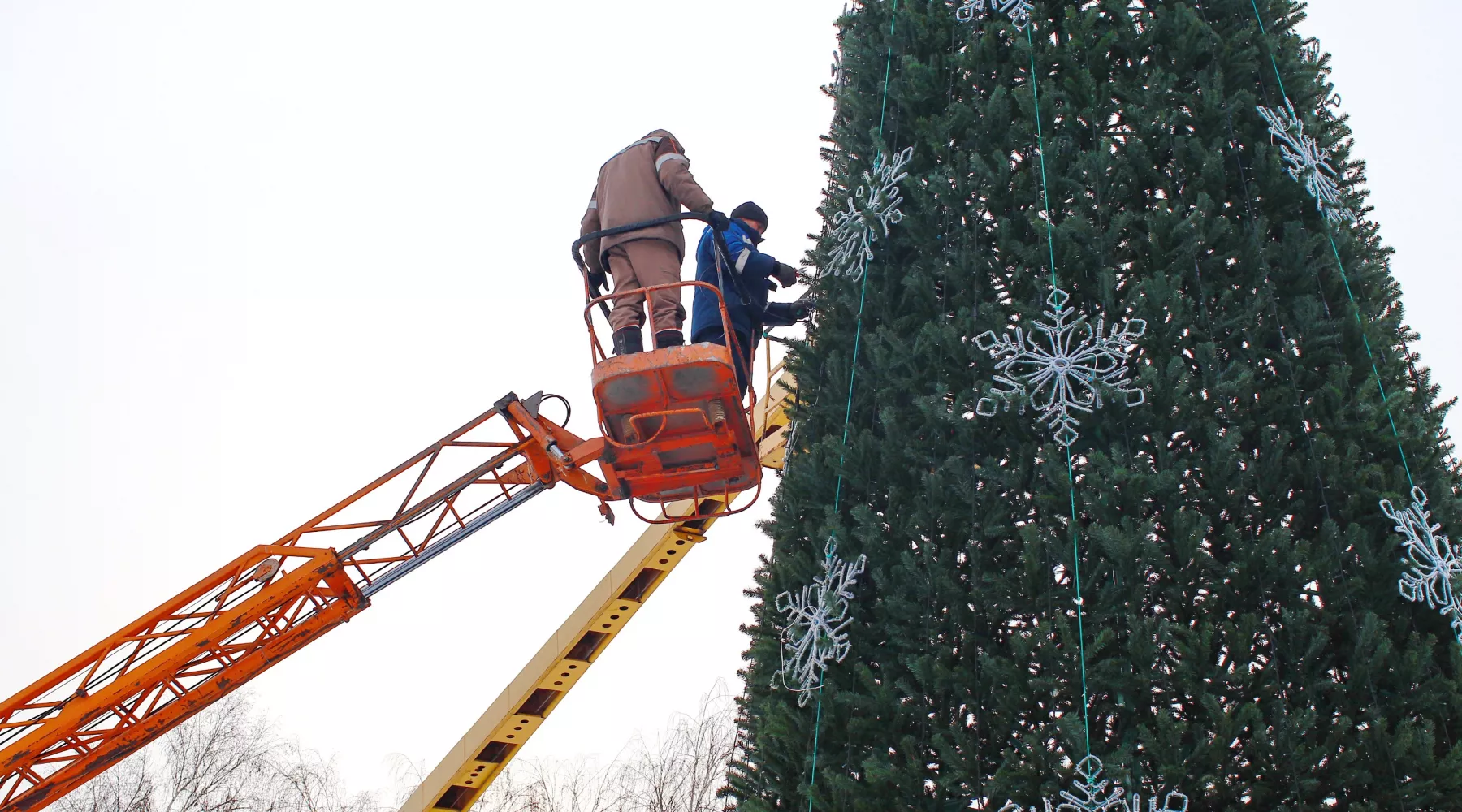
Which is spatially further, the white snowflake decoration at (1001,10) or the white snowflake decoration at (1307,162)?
the white snowflake decoration at (1001,10)

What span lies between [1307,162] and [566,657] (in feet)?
27.9

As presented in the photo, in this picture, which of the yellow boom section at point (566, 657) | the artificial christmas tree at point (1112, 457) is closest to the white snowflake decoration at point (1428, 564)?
the artificial christmas tree at point (1112, 457)

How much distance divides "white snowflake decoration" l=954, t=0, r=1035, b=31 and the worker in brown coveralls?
1.63m

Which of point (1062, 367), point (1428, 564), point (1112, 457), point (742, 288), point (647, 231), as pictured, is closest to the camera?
point (1428, 564)

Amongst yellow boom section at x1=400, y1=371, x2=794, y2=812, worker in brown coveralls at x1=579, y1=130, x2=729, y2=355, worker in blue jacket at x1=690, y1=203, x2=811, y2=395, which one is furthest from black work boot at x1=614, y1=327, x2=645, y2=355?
yellow boom section at x1=400, y1=371, x2=794, y2=812

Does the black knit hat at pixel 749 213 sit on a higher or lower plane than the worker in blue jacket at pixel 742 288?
higher

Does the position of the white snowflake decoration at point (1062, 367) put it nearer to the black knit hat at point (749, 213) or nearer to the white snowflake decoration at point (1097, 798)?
the white snowflake decoration at point (1097, 798)

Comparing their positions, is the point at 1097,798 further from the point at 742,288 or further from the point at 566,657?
the point at 566,657

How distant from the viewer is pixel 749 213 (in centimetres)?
729

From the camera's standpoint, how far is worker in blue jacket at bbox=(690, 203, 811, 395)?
6992 millimetres

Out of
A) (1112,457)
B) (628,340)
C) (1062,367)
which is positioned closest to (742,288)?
(628,340)

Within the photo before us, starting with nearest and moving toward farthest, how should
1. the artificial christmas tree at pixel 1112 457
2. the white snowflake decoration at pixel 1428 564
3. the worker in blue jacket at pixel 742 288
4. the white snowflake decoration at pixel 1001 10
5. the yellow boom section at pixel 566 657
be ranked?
the artificial christmas tree at pixel 1112 457, the white snowflake decoration at pixel 1428 564, the white snowflake decoration at pixel 1001 10, the worker in blue jacket at pixel 742 288, the yellow boom section at pixel 566 657

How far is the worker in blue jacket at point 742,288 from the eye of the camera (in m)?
6.99

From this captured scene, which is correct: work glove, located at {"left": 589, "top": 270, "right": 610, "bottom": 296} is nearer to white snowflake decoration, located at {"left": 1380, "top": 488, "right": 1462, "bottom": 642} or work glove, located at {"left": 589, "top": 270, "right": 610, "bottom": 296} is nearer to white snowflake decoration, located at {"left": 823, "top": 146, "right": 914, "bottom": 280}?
white snowflake decoration, located at {"left": 823, "top": 146, "right": 914, "bottom": 280}
